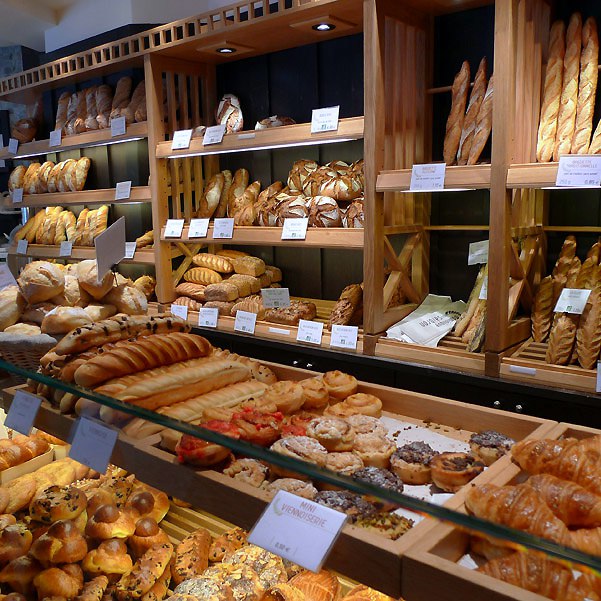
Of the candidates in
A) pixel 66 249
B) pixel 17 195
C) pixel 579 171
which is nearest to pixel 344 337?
pixel 579 171

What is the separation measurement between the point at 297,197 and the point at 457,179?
3.08ft

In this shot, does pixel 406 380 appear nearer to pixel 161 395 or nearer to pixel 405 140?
pixel 405 140

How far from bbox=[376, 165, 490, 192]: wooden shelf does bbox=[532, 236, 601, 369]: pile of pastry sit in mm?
426

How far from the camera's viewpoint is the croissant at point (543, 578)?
0.75 meters

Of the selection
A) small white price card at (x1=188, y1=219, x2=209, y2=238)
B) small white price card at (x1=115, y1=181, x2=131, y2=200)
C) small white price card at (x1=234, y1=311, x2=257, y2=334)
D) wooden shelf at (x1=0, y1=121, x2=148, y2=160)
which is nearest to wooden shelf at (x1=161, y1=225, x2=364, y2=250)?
small white price card at (x1=188, y1=219, x2=209, y2=238)

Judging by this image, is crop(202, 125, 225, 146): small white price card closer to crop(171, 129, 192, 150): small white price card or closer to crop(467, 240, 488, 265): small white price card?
crop(171, 129, 192, 150): small white price card

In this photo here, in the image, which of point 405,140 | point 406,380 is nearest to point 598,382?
point 406,380

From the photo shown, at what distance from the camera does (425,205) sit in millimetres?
2885

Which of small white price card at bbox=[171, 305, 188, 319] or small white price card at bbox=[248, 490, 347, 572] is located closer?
small white price card at bbox=[248, 490, 347, 572]

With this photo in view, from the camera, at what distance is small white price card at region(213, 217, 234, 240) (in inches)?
125

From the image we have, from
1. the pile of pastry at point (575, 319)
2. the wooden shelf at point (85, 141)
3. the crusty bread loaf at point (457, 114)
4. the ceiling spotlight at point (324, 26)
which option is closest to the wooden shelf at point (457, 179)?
the crusty bread loaf at point (457, 114)

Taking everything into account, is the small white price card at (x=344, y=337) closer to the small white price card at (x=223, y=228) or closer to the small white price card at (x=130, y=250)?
the small white price card at (x=223, y=228)

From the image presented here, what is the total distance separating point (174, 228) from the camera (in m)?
3.42

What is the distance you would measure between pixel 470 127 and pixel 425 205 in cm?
51
